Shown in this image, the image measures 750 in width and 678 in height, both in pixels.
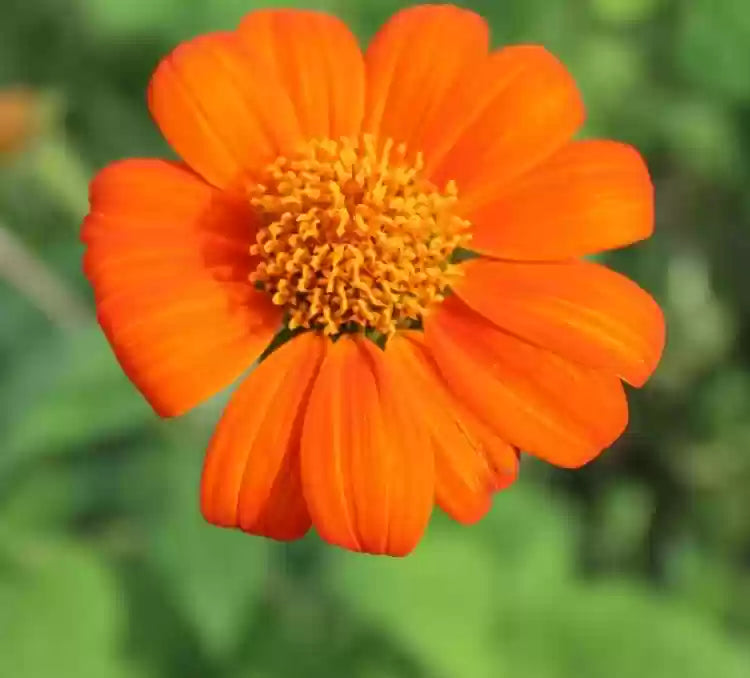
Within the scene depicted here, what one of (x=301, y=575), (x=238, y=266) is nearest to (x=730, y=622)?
(x=301, y=575)

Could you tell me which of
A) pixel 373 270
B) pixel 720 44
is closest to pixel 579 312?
pixel 373 270

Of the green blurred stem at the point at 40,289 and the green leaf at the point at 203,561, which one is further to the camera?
the green blurred stem at the point at 40,289

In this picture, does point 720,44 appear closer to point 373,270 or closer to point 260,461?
point 373,270

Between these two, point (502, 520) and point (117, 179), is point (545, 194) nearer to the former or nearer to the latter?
point (117, 179)

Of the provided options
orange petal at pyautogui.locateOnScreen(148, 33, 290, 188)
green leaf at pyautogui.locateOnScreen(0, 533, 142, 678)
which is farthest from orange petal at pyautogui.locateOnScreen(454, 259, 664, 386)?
green leaf at pyautogui.locateOnScreen(0, 533, 142, 678)

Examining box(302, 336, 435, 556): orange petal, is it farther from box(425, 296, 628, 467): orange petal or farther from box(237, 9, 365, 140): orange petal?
box(237, 9, 365, 140): orange petal

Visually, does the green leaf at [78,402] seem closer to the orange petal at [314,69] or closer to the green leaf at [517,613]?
the green leaf at [517,613]

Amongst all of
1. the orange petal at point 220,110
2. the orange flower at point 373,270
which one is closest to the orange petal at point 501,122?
the orange flower at point 373,270

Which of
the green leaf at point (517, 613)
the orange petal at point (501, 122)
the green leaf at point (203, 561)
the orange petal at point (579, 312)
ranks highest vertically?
the orange petal at point (501, 122)
